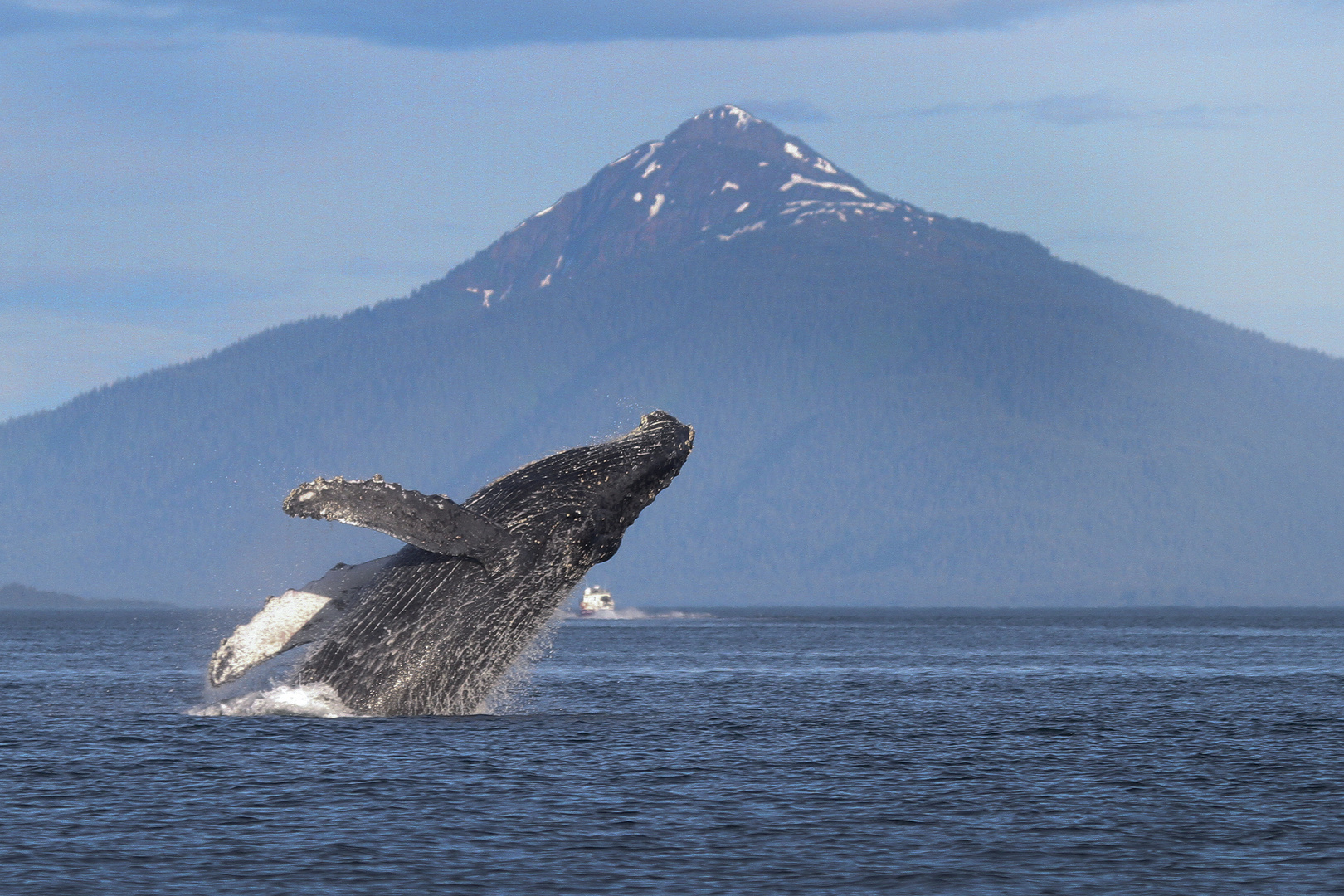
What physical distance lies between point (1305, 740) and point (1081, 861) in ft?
50.5

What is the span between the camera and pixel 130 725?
3147 cm

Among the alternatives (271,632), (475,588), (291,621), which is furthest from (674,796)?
(271,632)

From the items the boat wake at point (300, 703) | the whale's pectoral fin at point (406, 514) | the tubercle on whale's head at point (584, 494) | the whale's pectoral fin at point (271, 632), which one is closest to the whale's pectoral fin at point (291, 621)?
the whale's pectoral fin at point (271, 632)

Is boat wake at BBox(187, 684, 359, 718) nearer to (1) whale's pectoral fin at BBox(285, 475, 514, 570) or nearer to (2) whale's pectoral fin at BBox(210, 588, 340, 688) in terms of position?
(2) whale's pectoral fin at BBox(210, 588, 340, 688)

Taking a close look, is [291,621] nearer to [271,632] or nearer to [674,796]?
[271,632]

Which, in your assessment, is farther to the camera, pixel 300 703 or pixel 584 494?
pixel 300 703

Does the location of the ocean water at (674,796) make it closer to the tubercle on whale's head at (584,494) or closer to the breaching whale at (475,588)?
the breaching whale at (475,588)

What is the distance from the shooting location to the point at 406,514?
2211 cm

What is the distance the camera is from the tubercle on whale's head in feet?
79.6

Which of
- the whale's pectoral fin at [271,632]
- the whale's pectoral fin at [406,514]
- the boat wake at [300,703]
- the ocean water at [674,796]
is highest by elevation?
the whale's pectoral fin at [406,514]

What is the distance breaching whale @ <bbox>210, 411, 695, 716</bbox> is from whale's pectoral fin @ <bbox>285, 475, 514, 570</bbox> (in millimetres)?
41

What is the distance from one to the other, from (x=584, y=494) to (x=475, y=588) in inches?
78.1

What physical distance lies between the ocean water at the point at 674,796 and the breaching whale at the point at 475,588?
128cm

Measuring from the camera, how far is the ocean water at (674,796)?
18.0 meters
